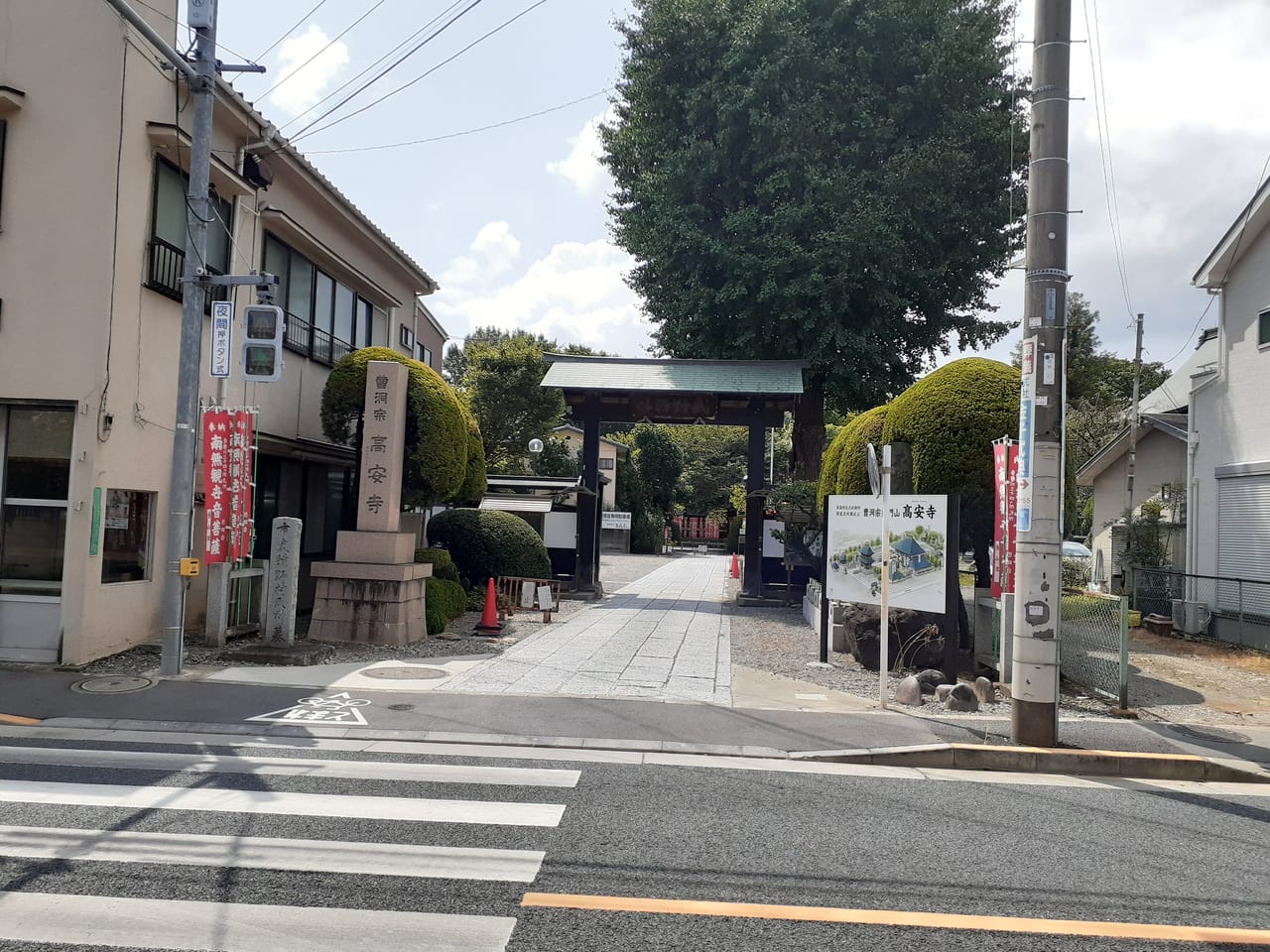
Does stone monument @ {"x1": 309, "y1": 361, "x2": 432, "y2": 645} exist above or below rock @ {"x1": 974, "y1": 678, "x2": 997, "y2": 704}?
above

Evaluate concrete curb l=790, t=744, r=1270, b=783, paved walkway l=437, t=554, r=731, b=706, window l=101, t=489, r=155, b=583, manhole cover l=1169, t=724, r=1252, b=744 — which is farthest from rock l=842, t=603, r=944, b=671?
window l=101, t=489, r=155, b=583

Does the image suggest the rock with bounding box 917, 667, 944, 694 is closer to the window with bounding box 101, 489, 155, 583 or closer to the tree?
the window with bounding box 101, 489, 155, 583

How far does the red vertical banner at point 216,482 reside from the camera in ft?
34.4

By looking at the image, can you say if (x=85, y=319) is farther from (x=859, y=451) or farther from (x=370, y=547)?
(x=859, y=451)

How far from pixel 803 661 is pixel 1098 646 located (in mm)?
3779

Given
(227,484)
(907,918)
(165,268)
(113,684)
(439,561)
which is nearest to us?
(907,918)

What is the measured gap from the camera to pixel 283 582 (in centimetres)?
1131

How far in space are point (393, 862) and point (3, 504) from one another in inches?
338

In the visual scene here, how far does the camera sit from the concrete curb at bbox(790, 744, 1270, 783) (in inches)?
277

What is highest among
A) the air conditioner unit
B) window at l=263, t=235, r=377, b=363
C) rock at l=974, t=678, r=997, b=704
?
window at l=263, t=235, r=377, b=363

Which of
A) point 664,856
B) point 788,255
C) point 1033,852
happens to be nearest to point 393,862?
point 664,856

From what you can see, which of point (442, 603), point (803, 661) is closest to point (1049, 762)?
point (803, 661)

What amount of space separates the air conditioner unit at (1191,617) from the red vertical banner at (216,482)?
17.1 metres

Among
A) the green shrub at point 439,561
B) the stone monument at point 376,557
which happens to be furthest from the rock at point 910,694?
the green shrub at point 439,561
